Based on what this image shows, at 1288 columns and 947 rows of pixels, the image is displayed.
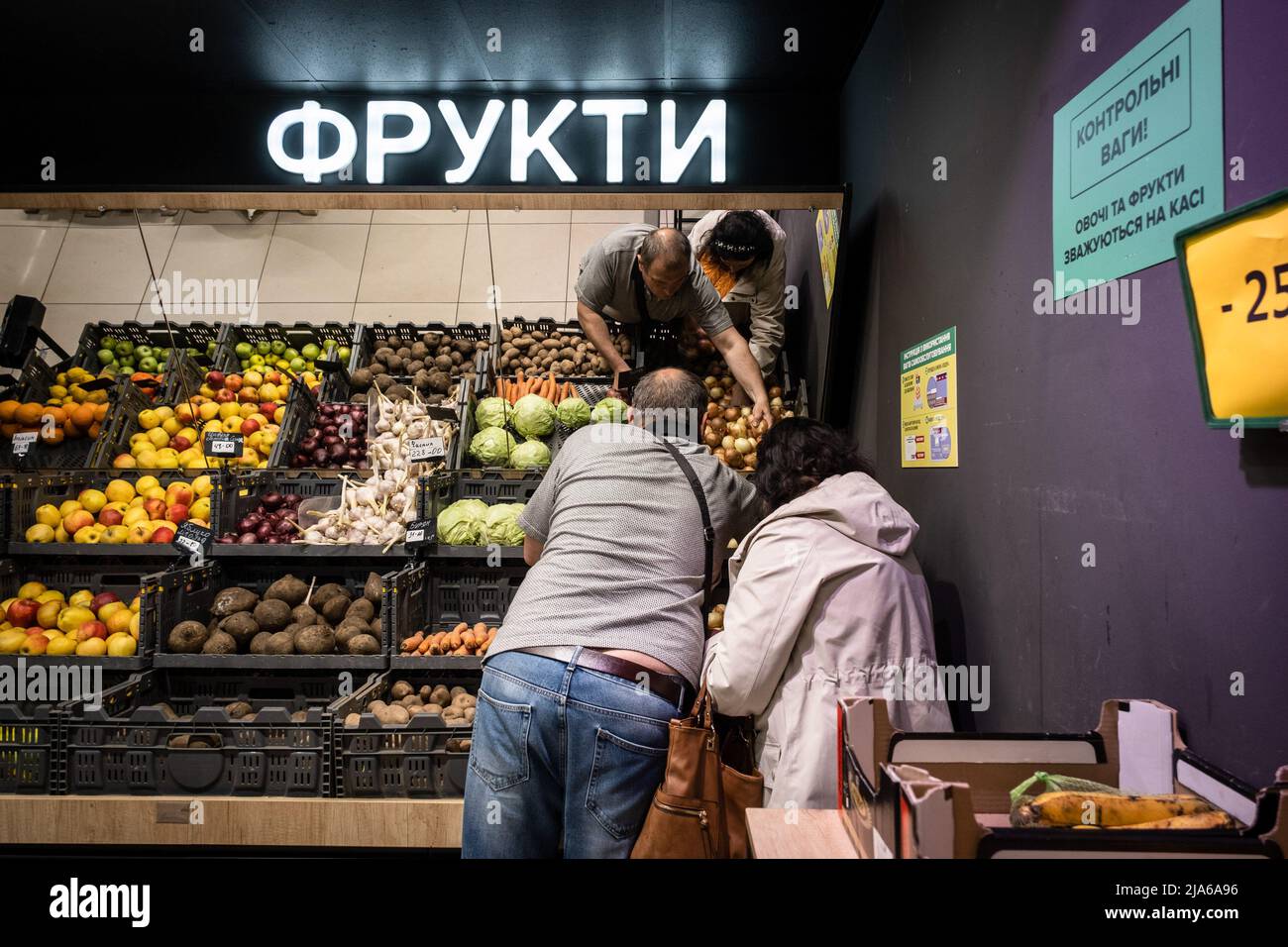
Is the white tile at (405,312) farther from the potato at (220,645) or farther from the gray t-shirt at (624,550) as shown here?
the gray t-shirt at (624,550)

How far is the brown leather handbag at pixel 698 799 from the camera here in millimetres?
1894

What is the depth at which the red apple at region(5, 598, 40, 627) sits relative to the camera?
3242 millimetres

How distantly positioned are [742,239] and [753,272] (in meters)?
0.20

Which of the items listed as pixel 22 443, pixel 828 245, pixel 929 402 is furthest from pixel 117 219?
pixel 929 402

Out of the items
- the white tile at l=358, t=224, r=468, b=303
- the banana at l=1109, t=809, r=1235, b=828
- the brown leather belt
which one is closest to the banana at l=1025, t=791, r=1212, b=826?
the banana at l=1109, t=809, r=1235, b=828

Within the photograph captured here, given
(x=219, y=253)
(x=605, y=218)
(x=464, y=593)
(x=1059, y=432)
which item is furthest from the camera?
(x=605, y=218)

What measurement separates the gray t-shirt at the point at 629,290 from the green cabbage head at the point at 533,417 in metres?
0.58

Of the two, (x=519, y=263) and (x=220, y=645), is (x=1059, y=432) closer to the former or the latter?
(x=220, y=645)

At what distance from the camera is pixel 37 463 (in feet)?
13.1

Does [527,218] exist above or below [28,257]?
above

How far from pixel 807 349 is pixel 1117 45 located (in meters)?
3.11

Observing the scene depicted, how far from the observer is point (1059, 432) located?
1694 mm

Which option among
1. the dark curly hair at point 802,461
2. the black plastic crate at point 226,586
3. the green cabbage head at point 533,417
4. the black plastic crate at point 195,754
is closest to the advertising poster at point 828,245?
the dark curly hair at point 802,461

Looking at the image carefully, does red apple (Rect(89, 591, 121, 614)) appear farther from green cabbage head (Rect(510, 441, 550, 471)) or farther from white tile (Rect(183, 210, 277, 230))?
white tile (Rect(183, 210, 277, 230))
